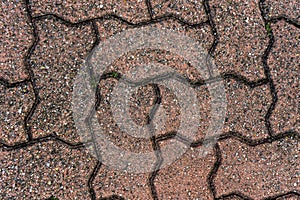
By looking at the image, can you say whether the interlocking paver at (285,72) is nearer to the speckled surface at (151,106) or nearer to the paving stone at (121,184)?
the speckled surface at (151,106)

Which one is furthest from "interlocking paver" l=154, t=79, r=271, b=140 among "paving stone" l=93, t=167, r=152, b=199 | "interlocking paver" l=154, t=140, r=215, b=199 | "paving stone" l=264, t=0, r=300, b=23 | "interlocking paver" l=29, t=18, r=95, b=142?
"interlocking paver" l=29, t=18, r=95, b=142

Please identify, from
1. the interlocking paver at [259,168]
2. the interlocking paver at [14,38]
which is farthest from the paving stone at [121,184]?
the interlocking paver at [14,38]

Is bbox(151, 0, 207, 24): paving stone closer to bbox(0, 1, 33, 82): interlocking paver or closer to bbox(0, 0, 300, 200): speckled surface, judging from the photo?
bbox(0, 0, 300, 200): speckled surface

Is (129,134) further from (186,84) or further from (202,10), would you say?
(202,10)

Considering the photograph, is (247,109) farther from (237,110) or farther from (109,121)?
(109,121)

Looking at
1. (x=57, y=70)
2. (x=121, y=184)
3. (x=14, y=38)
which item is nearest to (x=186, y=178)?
(x=121, y=184)
